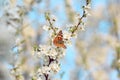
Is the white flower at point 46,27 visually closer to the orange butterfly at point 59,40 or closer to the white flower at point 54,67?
the orange butterfly at point 59,40

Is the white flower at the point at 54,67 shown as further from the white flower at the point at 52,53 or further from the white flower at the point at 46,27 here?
the white flower at the point at 46,27

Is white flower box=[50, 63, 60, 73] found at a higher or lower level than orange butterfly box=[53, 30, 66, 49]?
lower

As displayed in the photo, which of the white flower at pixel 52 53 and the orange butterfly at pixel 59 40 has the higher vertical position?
the orange butterfly at pixel 59 40

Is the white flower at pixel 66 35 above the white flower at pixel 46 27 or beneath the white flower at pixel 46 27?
beneath

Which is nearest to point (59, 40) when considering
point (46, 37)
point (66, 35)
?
point (66, 35)

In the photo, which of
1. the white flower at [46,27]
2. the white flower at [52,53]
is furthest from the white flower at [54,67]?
the white flower at [46,27]

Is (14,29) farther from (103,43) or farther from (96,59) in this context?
(103,43)

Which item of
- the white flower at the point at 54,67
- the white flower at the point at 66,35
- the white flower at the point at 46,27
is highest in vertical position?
the white flower at the point at 46,27

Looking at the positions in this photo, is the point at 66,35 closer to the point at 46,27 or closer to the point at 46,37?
the point at 46,27

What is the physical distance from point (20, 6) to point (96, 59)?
6.39 m

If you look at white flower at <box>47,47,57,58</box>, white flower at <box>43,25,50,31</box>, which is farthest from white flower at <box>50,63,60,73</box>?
white flower at <box>43,25,50,31</box>

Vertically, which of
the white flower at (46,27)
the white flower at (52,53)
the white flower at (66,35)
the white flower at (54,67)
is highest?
the white flower at (46,27)

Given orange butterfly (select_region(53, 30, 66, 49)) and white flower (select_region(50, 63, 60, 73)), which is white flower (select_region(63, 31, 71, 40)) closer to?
orange butterfly (select_region(53, 30, 66, 49))

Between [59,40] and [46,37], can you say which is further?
[46,37]
